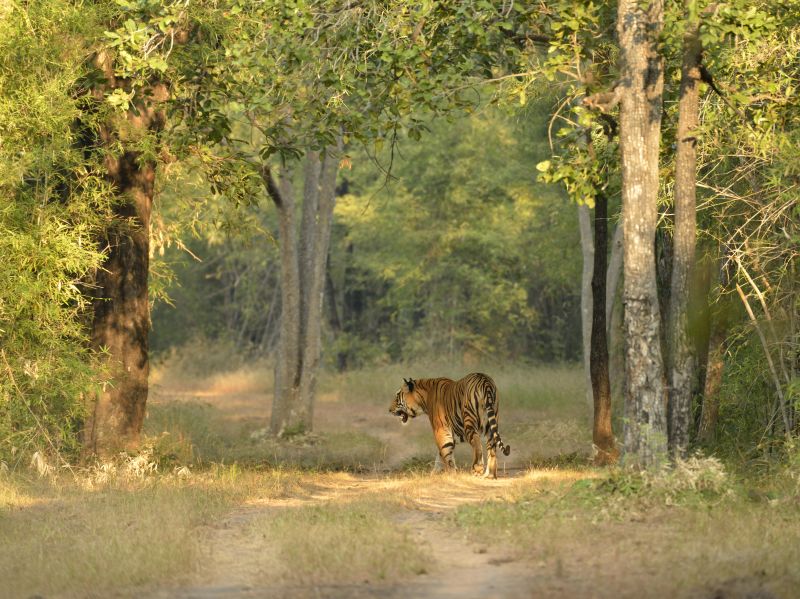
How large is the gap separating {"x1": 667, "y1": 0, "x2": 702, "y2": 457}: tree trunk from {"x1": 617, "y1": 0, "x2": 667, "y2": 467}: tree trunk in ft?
1.06

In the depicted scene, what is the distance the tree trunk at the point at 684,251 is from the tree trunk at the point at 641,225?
1.06 ft

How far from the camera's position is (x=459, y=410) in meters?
17.4

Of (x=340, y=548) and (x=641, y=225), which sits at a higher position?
(x=641, y=225)

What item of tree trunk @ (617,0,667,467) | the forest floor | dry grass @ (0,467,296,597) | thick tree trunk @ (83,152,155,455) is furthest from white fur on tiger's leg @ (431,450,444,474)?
tree trunk @ (617,0,667,467)

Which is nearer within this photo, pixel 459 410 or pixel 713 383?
pixel 713 383

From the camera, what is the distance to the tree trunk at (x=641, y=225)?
12117 mm

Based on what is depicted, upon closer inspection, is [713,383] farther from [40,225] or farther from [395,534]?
[40,225]

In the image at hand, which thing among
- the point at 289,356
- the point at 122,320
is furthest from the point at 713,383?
the point at 289,356

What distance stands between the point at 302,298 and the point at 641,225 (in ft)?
46.6

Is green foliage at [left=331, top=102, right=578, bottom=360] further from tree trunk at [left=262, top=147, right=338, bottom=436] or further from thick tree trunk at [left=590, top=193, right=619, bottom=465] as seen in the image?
thick tree trunk at [left=590, top=193, right=619, bottom=465]

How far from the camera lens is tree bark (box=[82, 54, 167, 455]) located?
54.3ft

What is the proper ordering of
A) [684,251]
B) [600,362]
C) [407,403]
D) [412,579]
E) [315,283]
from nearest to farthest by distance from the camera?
[412,579]
[684,251]
[600,362]
[407,403]
[315,283]

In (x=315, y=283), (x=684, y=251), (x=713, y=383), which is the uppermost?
(x=315, y=283)

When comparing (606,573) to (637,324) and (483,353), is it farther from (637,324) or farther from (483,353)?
(483,353)
